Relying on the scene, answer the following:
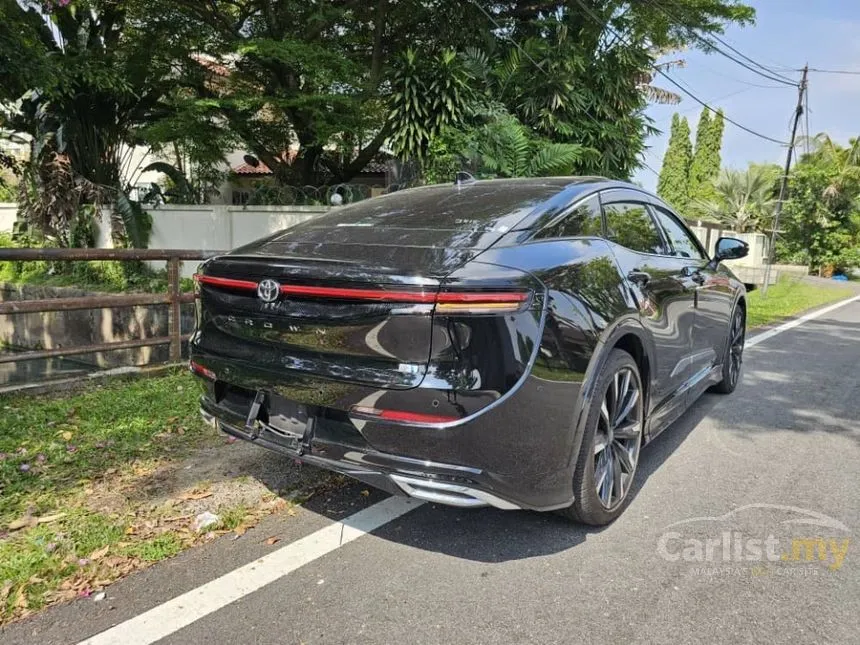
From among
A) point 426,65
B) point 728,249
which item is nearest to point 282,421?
point 728,249

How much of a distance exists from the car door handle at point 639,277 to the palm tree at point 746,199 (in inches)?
1052

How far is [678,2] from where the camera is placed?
43.6 ft

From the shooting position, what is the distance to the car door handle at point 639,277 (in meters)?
3.30

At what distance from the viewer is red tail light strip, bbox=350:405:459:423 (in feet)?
7.88

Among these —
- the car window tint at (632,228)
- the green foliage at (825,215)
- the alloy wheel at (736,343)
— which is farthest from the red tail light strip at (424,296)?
the green foliage at (825,215)

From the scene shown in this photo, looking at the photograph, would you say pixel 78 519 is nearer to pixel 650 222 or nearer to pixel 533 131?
pixel 650 222

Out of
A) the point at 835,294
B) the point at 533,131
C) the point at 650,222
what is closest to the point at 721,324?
the point at 650,222

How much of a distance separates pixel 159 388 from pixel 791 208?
2900 centimetres

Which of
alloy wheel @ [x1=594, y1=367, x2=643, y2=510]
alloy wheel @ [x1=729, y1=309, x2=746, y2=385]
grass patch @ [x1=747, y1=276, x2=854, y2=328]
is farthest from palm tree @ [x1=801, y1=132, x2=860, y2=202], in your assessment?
alloy wheel @ [x1=594, y1=367, x2=643, y2=510]

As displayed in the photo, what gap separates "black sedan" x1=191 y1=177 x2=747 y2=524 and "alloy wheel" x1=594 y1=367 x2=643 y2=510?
12 millimetres

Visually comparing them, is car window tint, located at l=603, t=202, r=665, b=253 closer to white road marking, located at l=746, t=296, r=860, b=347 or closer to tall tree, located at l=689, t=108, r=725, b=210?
white road marking, located at l=746, t=296, r=860, b=347

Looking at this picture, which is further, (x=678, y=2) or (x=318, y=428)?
(x=678, y=2)

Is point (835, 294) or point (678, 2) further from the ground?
point (678, 2)

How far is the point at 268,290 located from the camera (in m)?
2.72
